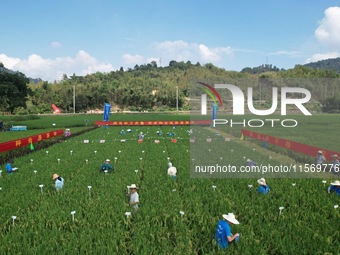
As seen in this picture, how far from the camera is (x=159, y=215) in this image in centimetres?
858

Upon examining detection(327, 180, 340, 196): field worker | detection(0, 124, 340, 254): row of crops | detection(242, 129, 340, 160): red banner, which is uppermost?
detection(242, 129, 340, 160): red banner

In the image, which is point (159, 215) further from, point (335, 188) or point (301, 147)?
point (301, 147)

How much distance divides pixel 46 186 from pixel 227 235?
7679 millimetres

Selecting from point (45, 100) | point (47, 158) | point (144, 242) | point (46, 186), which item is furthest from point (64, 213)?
point (45, 100)

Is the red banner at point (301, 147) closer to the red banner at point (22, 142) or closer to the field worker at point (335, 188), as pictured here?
the field worker at point (335, 188)

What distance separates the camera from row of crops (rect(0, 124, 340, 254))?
678 centimetres

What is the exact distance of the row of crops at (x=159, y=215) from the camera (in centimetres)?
678

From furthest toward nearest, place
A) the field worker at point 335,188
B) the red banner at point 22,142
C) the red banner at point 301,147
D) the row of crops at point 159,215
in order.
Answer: the red banner at point 22,142 → the red banner at point 301,147 → the field worker at point 335,188 → the row of crops at point 159,215

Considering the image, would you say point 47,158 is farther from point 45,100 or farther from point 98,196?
point 45,100

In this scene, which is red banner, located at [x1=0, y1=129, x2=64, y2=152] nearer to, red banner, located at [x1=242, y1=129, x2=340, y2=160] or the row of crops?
the row of crops

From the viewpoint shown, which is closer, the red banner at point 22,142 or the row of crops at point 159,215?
the row of crops at point 159,215

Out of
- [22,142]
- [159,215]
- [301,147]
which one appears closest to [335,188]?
[159,215]

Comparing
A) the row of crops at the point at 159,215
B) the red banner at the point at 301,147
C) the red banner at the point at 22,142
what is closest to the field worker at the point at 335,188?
the row of crops at the point at 159,215

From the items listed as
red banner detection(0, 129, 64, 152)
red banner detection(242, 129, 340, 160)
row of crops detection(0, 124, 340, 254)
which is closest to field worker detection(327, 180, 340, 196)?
row of crops detection(0, 124, 340, 254)
